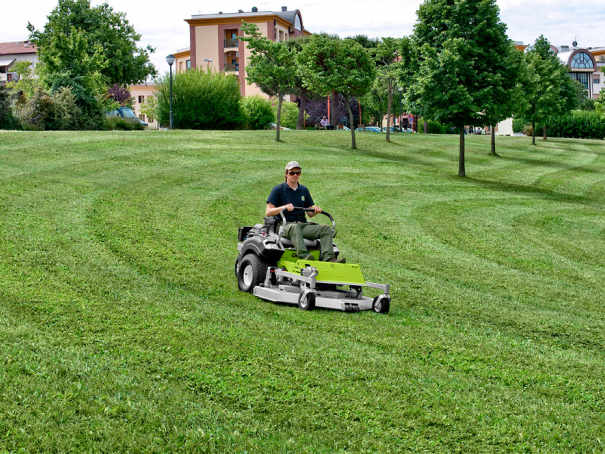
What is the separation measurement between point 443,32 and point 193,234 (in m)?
19.6

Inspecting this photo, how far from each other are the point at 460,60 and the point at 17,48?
4215 inches

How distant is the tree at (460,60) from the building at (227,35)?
202 feet

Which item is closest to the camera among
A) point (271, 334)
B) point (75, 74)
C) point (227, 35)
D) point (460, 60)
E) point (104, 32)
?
point (271, 334)

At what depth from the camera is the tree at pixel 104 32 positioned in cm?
6238

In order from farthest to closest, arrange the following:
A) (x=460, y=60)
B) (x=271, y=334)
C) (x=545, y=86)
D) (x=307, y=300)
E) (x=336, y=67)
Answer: (x=545, y=86), (x=336, y=67), (x=460, y=60), (x=307, y=300), (x=271, y=334)

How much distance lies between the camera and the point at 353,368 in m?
6.15

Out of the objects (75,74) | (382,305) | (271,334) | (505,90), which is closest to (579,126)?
(505,90)

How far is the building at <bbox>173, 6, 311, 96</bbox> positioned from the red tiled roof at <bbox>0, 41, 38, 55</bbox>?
3539cm

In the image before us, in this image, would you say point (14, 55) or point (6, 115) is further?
point (14, 55)

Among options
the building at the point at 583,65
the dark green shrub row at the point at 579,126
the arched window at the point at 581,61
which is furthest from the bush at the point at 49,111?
the arched window at the point at 581,61

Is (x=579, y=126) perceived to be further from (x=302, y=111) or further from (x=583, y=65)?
(x=583, y=65)

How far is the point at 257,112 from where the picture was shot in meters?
50.6

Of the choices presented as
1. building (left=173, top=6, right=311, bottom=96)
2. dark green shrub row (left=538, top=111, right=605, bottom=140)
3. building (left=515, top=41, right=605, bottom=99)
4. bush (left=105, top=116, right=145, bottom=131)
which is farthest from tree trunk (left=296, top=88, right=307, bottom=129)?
building (left=515, top=41, right=605, bottom=99)

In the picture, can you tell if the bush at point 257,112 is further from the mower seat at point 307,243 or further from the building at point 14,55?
the building at point 14,55
